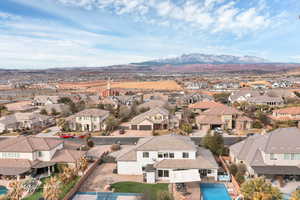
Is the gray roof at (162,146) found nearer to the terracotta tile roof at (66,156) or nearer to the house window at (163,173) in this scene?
the house window at (163,173)

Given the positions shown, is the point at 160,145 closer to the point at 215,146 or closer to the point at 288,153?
the point at 215,146

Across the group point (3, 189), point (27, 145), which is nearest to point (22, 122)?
point (27, 145)

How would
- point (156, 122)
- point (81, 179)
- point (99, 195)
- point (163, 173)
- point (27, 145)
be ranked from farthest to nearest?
1. point (156, 122)
2. point (27, 145)
3. point (163, 173)
4. point (81, 179)
5. point (99, 195)

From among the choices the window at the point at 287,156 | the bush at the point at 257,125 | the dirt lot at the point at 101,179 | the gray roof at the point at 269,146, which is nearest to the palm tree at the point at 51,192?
the dirt lot at the point at 101,179

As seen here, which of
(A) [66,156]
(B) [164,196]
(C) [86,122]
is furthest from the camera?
(C) [86,122]

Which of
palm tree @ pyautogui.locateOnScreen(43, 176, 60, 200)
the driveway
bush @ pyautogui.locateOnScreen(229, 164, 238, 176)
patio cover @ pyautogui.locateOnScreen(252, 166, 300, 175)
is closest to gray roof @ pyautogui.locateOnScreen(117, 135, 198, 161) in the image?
bush @ pyautogui.locateOnScreen(229, 164, 238, 176)

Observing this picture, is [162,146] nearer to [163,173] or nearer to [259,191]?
[163,173]
